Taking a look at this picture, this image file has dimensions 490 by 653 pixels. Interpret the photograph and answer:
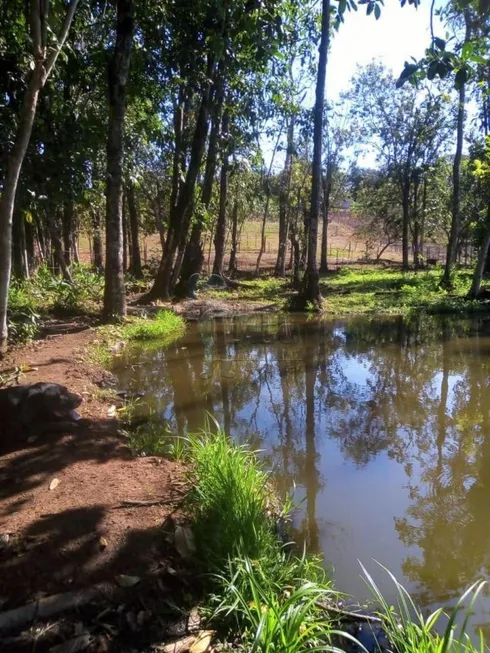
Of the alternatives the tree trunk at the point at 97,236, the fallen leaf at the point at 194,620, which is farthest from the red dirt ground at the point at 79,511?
the tree trunk at the point at 97,236

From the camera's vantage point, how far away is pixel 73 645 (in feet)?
8.02

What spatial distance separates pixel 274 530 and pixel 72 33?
39.2 feet

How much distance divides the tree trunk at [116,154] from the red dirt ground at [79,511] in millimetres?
6027

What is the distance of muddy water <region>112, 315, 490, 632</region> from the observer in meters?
3.59

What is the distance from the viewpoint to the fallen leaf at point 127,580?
2844 mm

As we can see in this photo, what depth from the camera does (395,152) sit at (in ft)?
95.1

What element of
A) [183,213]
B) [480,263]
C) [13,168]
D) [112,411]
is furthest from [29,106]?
[480,263]

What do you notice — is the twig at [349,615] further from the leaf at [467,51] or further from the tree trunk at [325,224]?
the tree trunk at [325,224]

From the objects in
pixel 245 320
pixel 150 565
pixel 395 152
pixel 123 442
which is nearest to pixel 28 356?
pixel 123 442

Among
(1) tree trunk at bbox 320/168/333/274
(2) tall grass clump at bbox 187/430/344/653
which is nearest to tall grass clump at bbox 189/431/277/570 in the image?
(2) tall grass clump at bbox 187/430/344/653

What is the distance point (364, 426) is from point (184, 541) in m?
3.35

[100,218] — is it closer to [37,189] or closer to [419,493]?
[37,189]

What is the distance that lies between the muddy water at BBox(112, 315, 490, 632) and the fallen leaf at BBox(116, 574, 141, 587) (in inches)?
50.3

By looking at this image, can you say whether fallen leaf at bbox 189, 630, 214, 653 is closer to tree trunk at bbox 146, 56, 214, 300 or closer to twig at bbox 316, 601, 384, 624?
twig at bbox 316, 601, 384, 624
